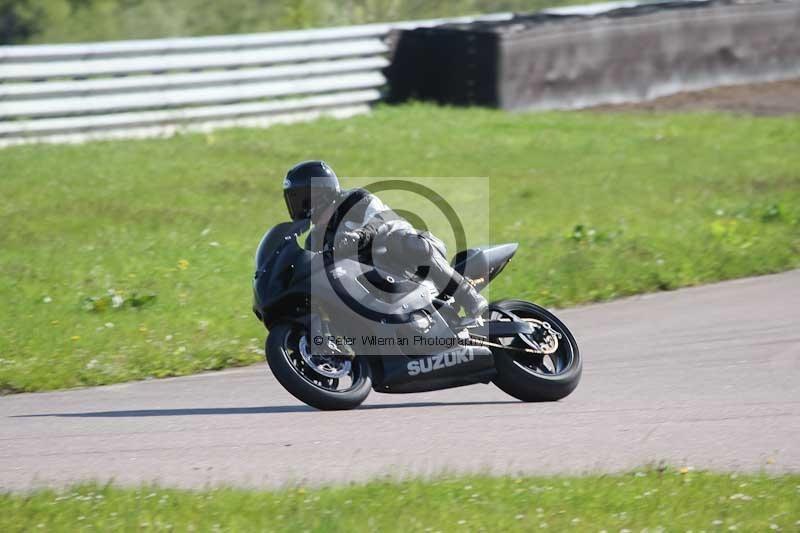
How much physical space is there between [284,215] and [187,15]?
12239 millimetres

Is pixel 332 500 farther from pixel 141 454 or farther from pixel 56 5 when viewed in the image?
pixel 56 5

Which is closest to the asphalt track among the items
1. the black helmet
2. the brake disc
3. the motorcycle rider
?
the brake disc

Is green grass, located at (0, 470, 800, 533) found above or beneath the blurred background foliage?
beneath

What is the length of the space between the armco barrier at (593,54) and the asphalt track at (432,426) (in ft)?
33.0

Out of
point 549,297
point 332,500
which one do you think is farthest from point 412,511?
point 549,297

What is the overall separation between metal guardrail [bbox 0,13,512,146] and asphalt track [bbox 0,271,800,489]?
316 inches

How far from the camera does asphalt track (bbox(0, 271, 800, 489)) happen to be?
6219mm

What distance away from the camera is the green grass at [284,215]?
9.51m

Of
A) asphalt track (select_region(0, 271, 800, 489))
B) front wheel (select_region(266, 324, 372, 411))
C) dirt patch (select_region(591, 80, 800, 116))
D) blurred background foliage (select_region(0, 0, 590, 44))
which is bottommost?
dirt patch (select_region(591, 80, 800, 116))

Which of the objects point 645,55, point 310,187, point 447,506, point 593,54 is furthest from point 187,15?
point 447,506

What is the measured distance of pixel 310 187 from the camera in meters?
7.17

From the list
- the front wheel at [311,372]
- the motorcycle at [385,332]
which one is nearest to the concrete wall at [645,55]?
the motorcycle at [385,332]

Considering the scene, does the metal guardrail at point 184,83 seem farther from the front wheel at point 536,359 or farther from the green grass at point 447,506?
the green grass at point 447,506

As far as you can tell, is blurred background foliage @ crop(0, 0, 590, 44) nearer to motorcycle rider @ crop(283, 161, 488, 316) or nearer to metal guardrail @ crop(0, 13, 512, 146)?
metal guardrail @ crop(0, 13, 512, 146)
